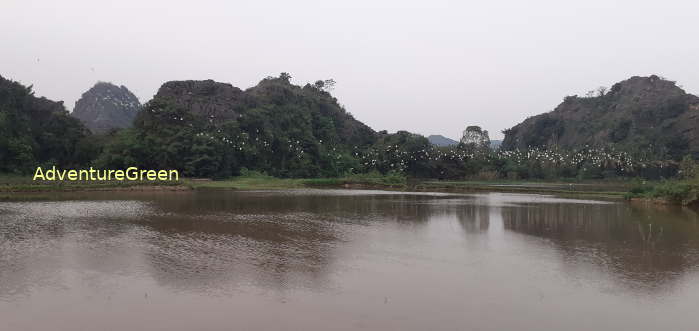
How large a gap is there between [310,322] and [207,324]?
196 centimetres

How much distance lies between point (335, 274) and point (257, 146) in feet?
226

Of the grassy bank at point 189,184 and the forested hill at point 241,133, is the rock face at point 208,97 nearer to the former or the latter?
the forested hill at point 241,133

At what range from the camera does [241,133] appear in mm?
78750

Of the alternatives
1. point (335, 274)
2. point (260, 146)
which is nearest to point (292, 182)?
point (260, 146)

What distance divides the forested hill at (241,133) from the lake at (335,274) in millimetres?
39936

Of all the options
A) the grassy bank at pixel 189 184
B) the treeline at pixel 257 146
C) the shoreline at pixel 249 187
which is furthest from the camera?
the treeline at pixel 257 146

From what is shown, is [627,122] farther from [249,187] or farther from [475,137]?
[249,187]

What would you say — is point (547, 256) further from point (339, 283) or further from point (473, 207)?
point (473, 207)

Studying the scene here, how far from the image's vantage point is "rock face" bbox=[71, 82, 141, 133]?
13212 centimetres

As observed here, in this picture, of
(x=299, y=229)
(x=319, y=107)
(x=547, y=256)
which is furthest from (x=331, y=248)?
(x=319, y=107)

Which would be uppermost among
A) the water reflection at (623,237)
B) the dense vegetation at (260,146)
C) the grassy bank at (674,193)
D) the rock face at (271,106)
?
the rock face at (271,106)

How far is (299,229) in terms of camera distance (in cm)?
2211

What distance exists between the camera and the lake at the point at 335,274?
33.4 feet

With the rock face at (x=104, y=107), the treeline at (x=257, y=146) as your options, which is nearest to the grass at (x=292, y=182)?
the treeline at (x=257, y=146)
